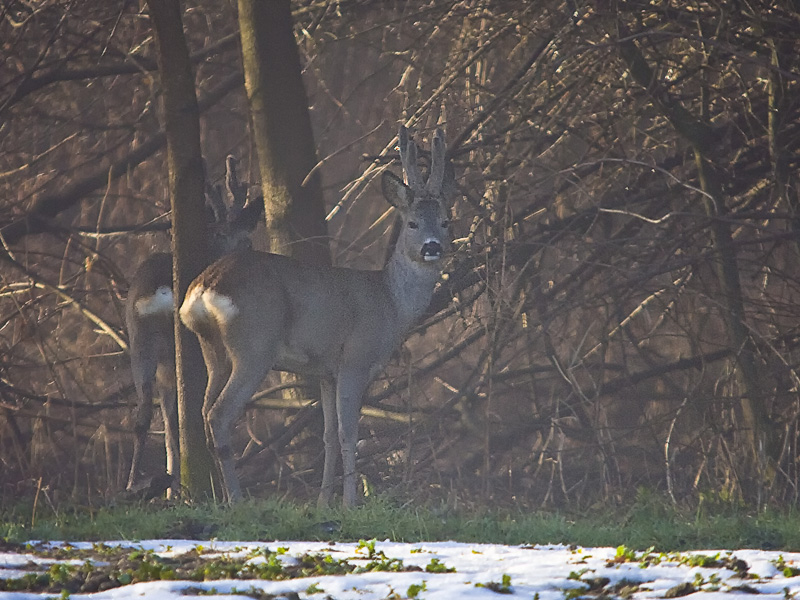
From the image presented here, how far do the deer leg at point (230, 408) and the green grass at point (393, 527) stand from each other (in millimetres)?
965

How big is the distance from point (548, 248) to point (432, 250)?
1.35 metres

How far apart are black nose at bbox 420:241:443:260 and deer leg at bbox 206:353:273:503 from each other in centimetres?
134

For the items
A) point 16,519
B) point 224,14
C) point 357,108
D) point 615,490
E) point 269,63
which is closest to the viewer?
point 16,519

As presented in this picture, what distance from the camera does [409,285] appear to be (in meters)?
8.73

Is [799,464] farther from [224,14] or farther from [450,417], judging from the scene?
[224,14]

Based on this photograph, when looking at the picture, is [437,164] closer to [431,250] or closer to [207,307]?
[431,250]

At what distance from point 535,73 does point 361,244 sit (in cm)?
508

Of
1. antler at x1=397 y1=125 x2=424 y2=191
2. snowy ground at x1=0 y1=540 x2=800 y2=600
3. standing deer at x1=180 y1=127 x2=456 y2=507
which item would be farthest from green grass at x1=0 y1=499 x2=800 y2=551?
antler at x1=397 y1=125 x2=424 y2=191

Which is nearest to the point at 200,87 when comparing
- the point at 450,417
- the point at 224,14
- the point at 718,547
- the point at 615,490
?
the point at 224,14

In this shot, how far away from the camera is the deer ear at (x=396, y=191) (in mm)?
8625

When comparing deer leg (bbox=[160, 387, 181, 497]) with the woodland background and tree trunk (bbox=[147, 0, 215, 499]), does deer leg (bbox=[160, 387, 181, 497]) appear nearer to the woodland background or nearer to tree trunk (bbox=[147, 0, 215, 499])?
the woodland background

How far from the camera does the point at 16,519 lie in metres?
6.71

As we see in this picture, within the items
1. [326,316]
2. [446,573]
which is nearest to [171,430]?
[326,316]

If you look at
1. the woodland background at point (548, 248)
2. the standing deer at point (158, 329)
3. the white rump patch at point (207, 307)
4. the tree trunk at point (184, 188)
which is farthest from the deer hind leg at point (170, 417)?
the white rump patch at point (207, 307)
